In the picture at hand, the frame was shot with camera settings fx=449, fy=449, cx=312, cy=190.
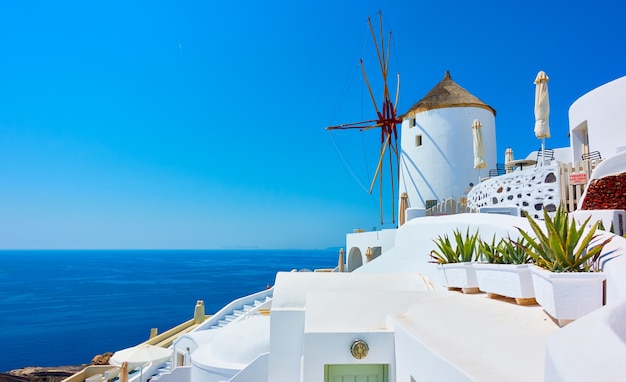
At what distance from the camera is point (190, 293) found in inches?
2827

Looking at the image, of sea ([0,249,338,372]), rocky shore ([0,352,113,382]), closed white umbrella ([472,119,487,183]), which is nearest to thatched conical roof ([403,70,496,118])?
closed white umbrella ([472,119,487,183])

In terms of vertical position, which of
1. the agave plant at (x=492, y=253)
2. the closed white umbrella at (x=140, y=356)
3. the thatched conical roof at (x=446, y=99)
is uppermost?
the thatched conical roof at (x=446, y=99)

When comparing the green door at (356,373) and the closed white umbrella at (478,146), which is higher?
the closed white umbrella at (478,146)

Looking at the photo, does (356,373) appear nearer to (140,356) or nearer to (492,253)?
(492,253)

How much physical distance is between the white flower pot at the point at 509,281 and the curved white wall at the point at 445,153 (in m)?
16.0

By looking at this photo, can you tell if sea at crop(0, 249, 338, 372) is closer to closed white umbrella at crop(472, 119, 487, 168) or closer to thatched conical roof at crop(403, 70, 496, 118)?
thatched conical roof at crop(403, 70, 496, 118)

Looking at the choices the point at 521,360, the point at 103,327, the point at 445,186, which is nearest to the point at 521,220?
the point at 521,360

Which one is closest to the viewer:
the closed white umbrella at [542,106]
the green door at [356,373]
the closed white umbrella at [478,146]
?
the green door at [356,373]

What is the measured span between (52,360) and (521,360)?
39.2 meters

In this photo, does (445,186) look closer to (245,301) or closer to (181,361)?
(245,301)

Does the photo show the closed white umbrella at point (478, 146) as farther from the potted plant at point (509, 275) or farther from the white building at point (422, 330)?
the potted plant at point (509, 275)

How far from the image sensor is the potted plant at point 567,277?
419 cm

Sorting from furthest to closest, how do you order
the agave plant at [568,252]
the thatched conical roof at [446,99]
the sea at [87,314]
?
the sea at [87,314] → the thatched conical roof at [446,99] → the agave plant at [568,252]

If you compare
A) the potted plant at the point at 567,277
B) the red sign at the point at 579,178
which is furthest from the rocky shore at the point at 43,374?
the potted plant at the point at 567,277
